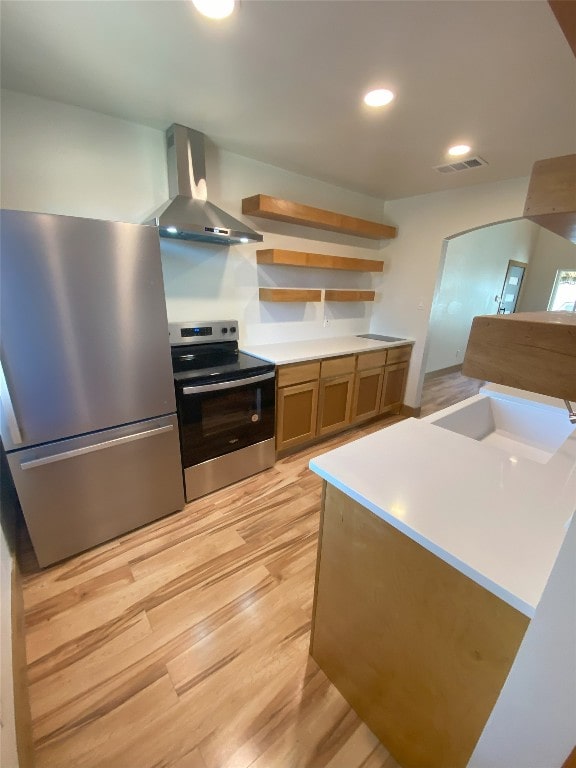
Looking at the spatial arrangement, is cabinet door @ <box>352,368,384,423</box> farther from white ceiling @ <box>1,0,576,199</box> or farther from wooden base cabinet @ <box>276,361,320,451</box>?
white ceiling @ <box>1,0,576,199</box>

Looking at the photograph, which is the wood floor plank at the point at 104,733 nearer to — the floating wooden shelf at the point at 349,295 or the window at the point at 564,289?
the floating wooden shelf at the point at 349,295

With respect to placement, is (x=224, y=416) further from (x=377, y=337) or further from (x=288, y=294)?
(x=377, y=337)

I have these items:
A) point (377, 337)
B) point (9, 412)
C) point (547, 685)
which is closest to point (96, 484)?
point (9, 412)

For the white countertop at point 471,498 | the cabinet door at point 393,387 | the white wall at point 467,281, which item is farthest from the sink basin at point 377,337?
the white countertop at point 471,498

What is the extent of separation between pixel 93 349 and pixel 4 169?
1.17m

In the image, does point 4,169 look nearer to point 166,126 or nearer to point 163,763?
point 166,126

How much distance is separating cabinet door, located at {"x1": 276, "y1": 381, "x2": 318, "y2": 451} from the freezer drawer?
91cm

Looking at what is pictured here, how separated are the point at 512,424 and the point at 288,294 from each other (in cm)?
202

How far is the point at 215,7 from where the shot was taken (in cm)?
111

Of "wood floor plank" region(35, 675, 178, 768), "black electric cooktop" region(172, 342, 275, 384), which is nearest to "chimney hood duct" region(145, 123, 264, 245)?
"black electric cooktop" region(172, 342, 275, 384)

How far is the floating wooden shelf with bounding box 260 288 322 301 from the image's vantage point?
9.28ft

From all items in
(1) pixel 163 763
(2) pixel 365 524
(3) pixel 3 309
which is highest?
(3) pixel 3 309

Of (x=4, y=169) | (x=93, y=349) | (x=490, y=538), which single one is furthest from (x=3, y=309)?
(x=490, y=538)

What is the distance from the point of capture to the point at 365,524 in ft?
3.10
